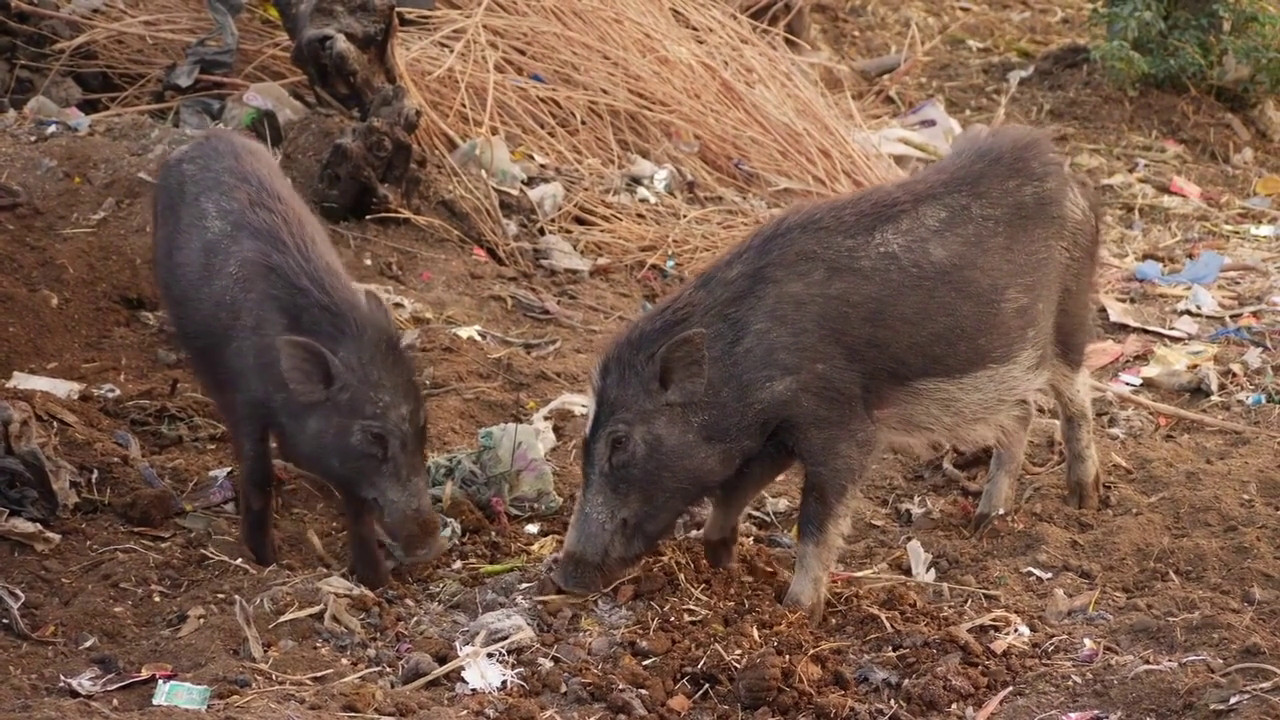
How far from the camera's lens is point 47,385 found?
19.8 feet

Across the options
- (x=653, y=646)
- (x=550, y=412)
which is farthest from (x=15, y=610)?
(x=550, y=412)

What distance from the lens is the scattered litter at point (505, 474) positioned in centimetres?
551

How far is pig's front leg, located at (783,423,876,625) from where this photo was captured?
4805mm

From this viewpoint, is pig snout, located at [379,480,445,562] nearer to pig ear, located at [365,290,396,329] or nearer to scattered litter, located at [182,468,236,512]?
pig ear, located at [365,290,396,329]

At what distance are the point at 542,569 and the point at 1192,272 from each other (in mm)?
4708

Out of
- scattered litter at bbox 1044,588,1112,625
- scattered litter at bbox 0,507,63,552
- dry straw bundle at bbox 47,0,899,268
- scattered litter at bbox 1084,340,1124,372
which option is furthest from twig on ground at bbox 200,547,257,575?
scattered litter at bbox 1084,340,1124,372

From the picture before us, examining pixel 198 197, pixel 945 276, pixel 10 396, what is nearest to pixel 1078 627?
pixel 945 276

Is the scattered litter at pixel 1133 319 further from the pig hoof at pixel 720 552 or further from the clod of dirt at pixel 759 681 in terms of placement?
the clod of dirt at pixel 759 681

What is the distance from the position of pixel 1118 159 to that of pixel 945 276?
18.0 ft

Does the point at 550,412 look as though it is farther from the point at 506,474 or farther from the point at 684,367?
the point at 684,367

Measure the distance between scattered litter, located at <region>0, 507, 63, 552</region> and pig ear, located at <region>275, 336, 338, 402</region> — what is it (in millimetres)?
971

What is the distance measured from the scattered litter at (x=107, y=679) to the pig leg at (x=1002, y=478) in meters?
3.01

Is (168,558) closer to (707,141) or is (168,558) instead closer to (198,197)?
(198,197)

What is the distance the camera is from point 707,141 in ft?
28.7
